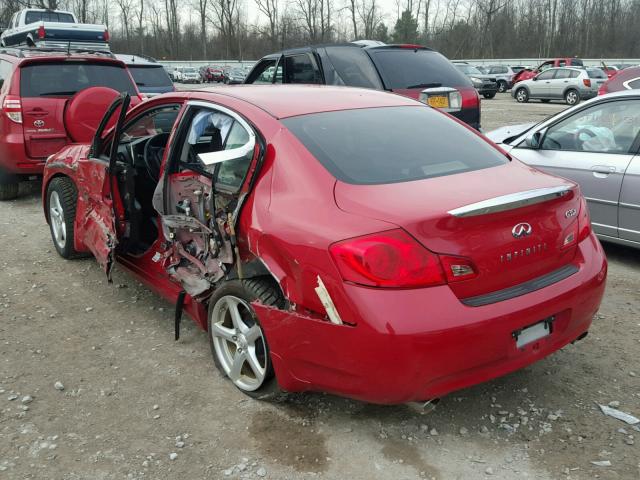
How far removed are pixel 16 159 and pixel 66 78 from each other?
118 centimetres

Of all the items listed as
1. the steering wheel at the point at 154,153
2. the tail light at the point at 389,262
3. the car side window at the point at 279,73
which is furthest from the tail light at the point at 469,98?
the tail light at the point at 389,262

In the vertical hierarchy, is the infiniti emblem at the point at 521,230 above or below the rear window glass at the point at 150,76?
below

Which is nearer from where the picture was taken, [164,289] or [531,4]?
[164,289]

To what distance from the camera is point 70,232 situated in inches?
197

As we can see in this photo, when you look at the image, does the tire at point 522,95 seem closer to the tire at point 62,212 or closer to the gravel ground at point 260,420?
the gravel ground at point 260,420

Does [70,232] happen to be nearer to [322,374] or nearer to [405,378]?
[322,374]

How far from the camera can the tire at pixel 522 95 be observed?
82.6ft

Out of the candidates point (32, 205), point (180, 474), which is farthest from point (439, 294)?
point (32, 205)

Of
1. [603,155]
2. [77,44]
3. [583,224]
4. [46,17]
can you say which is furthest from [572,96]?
[583,224]

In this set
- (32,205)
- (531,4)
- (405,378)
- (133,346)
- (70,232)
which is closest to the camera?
(405,378)

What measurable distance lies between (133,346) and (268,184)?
5.18 feet

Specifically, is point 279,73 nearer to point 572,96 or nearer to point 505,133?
point 505,133

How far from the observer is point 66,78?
717 cm

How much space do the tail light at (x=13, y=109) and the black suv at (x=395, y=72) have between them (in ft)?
11.2
